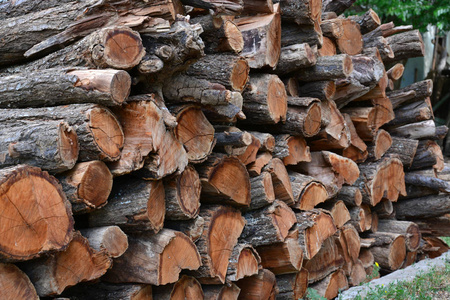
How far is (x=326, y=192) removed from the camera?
193 inches

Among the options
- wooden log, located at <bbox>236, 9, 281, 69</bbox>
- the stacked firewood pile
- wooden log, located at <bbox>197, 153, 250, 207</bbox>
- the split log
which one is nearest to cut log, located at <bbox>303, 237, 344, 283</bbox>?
the stacked firewood pile

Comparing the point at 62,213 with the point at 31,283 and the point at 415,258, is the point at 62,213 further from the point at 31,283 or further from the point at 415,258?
the point at 415,258

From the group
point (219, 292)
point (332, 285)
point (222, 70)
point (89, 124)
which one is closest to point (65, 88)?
point (89, 124)

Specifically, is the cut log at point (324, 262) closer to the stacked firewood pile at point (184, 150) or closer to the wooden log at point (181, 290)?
the stacked firewood pile at point (184, 150)

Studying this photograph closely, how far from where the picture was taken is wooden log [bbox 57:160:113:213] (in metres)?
2.67

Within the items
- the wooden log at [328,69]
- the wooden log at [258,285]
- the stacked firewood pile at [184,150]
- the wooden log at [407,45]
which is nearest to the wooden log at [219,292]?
the stacked firewood pile at [184,150]

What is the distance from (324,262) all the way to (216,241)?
166cm

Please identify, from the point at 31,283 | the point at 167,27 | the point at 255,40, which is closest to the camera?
the point at 31,283

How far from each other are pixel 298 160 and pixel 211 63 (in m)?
1.45

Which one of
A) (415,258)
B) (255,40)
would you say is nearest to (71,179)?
(255,40)

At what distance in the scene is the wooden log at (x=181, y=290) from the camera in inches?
131

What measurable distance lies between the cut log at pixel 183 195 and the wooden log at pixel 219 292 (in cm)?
61

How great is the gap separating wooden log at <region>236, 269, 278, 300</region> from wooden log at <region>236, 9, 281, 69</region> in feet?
5.37

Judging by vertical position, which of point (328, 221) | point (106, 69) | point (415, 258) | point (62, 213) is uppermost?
point (106, 69)
